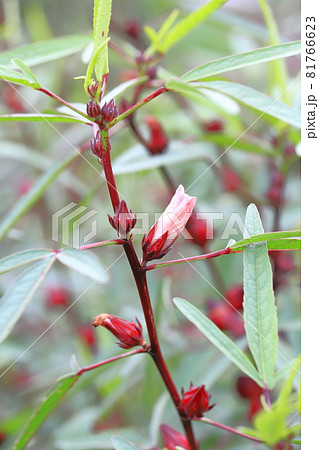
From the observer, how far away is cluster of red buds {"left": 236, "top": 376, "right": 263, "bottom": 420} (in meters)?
0.73

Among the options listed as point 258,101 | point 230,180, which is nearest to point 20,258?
point 258,101

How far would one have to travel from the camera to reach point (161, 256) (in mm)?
427

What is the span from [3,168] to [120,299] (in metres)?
0.51

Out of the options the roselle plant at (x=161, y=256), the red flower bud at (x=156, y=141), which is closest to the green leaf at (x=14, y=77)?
the roselle plant at (x=161, y=256)

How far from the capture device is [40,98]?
1.19 metres

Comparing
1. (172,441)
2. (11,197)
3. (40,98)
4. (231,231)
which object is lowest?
(172,441)

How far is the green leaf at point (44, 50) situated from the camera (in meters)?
0.60

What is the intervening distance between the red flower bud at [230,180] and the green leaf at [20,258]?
452mm

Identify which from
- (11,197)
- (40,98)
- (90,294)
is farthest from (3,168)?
(90,294)

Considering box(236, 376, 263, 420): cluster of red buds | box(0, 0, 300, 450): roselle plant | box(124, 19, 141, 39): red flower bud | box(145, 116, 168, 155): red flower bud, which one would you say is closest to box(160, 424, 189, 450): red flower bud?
box(0, 0, 300, 450): roselle plant

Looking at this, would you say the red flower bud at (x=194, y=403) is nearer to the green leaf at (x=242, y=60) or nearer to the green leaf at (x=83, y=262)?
the green leaf at (x=83, y=262)

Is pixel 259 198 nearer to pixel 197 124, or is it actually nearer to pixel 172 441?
pixel 197 124

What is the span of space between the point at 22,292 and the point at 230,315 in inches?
14.8

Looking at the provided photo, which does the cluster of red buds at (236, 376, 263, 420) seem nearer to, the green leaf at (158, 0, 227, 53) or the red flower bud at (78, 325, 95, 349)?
the red flower bud at (78, 325, 95, 349)
